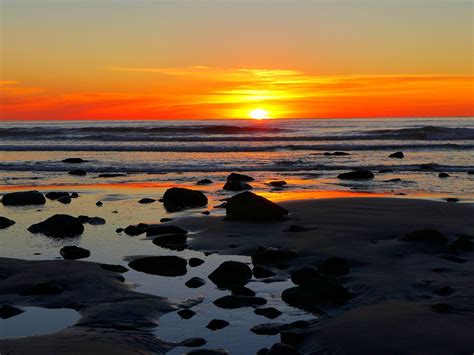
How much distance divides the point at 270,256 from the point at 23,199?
10.6m

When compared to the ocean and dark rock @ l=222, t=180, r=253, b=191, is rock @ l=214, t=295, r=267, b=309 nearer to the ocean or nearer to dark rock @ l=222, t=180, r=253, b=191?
the ocean

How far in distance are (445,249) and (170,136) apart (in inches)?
1914

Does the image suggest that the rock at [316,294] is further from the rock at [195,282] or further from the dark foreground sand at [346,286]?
the rock at [195,282]

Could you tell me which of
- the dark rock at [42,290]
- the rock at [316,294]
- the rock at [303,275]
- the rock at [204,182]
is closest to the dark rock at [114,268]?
the dark rock at [42,290]

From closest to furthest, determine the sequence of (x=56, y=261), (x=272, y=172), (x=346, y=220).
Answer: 1. (x=56, y=261)
2. (x=346, y=220)
3. (x=272, y=172)

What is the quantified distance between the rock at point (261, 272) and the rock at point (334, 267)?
0.86m

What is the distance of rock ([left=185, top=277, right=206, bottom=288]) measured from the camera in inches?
363

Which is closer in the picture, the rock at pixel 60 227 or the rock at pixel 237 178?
the rock at pixel 60 227

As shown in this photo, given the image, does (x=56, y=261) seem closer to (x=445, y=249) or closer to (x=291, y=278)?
(x=291, y=278)

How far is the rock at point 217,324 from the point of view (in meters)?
7.30

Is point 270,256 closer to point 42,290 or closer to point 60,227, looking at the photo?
point 42,290

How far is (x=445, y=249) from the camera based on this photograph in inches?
436

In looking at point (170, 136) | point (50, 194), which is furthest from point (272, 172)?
point (170, 136)

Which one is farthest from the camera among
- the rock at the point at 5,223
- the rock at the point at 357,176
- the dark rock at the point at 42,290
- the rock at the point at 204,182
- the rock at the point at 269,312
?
the rock at the point at 357,176
